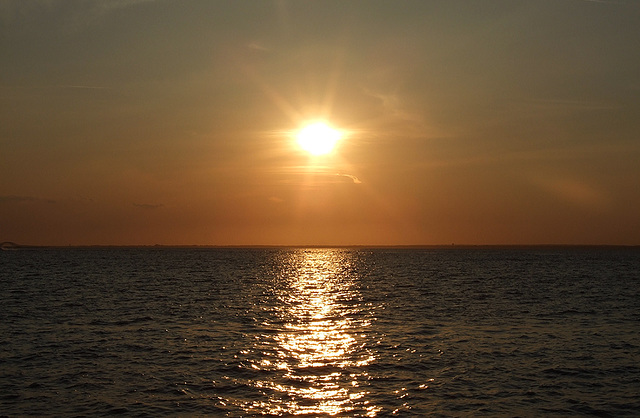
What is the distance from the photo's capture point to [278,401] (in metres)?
25.5

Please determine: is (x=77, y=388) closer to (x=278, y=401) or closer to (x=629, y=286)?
(x=278, y=401)

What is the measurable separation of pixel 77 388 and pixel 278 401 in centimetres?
957

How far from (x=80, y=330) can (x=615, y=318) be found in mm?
43159

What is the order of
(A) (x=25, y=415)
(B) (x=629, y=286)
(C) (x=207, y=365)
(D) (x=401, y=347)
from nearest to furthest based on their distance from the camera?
(A) (x=25, y=415), (C) (x=207, y=365), (D) (x=401, y=347), (B) (x=629, y=286)

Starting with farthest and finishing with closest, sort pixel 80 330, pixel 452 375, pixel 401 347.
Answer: pixel 80 330 → pixel 401 347 → pixel 452 375

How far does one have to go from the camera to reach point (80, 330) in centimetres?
4409

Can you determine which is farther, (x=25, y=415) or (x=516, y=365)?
(x=516, y=365)

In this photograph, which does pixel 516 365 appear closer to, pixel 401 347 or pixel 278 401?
pixel 401 347

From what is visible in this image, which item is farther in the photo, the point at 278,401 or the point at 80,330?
the point at 80,330

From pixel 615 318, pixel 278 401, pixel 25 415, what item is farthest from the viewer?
pixel 615 318

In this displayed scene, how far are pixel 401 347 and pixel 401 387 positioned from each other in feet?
31.1

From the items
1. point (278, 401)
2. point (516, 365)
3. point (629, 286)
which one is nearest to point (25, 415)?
point (278, 401)

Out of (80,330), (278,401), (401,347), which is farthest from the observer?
(80,330)

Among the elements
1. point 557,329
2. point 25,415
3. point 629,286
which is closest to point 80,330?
point 25,415
